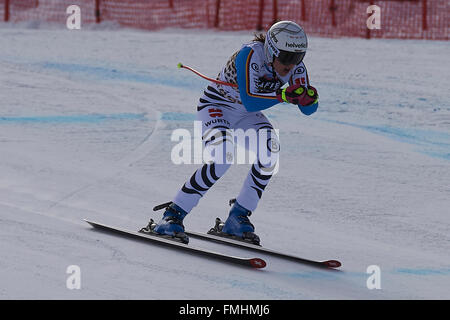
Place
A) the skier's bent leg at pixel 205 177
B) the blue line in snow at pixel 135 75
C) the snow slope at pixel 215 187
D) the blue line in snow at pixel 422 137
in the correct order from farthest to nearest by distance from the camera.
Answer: the blue line in snow at pixel 135 75 → the blue line in snow at pixel 422 137 → the skier's bent leg at pixel 205 177 → the snow slope at pixel 215 187

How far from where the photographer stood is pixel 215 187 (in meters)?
8.46

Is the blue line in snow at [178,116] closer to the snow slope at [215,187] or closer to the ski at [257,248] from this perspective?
the snow slope at [215,187]

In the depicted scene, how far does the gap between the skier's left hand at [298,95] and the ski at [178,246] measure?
1.09m

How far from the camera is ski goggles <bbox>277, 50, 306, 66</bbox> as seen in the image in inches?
238

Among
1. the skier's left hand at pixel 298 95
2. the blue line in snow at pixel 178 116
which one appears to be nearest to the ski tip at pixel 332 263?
the skier's left hand at pixel 298 95

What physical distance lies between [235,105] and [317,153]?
11.7 ft

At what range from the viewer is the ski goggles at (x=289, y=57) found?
19.8 ft

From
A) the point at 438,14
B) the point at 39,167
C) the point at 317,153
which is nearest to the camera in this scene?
the point at 39,167

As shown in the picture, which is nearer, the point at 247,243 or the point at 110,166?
the point at 247,243

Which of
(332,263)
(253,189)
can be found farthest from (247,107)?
(332,263)

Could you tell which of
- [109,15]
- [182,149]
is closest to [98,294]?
[182,149]

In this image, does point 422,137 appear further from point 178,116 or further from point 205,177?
point 205,177
